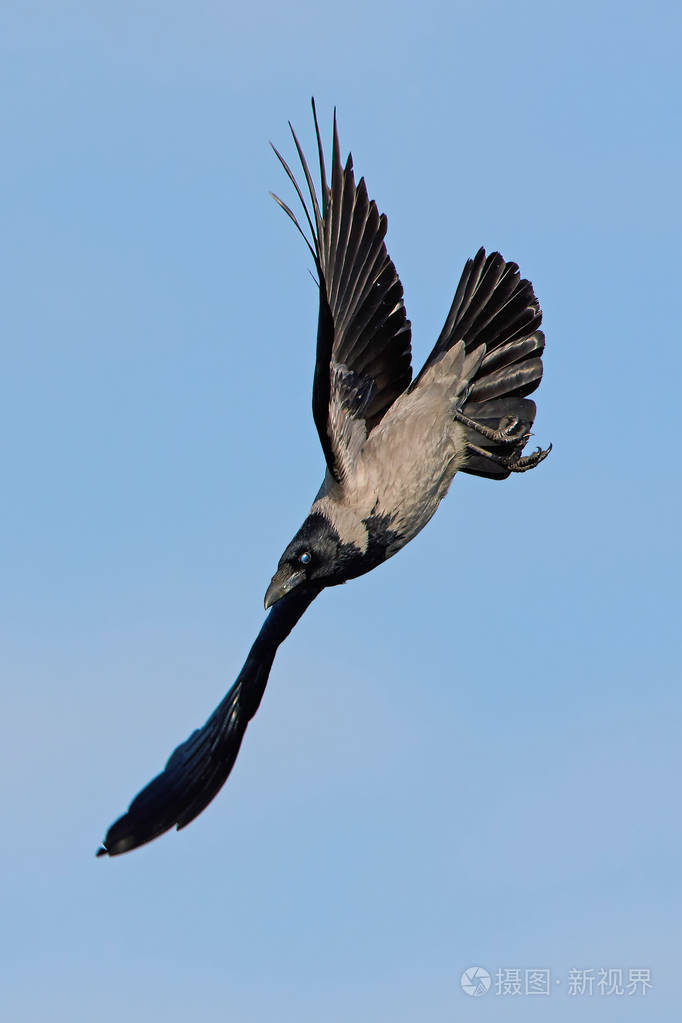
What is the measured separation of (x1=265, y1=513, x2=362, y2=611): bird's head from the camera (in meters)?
10.6

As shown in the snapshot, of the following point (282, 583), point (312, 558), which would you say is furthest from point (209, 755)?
point (312, 558)

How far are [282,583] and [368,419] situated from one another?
3.84 feet

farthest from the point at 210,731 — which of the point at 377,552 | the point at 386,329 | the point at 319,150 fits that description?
the point at 319,150

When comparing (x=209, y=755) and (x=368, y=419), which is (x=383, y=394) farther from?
(x=209, y=755)

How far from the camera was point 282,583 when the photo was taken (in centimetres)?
1076

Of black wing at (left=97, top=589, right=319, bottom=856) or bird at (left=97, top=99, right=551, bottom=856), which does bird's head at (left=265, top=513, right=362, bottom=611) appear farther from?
black wing at (left=97, top=589, right=319, bottom=856)

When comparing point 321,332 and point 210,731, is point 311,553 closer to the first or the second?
point 321,332

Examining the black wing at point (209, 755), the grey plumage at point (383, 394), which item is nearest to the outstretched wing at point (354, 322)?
the grey plumage at point (383, 394)

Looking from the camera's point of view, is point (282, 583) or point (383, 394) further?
point (383, 394)

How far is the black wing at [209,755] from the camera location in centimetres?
1205

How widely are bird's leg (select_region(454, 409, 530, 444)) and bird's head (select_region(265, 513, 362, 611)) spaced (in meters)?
1.42

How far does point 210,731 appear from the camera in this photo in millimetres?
12555

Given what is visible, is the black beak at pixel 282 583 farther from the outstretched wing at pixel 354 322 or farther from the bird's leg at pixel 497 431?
the bird's leg at pixel 497 431

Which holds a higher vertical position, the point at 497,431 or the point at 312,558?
the point at 497,431
